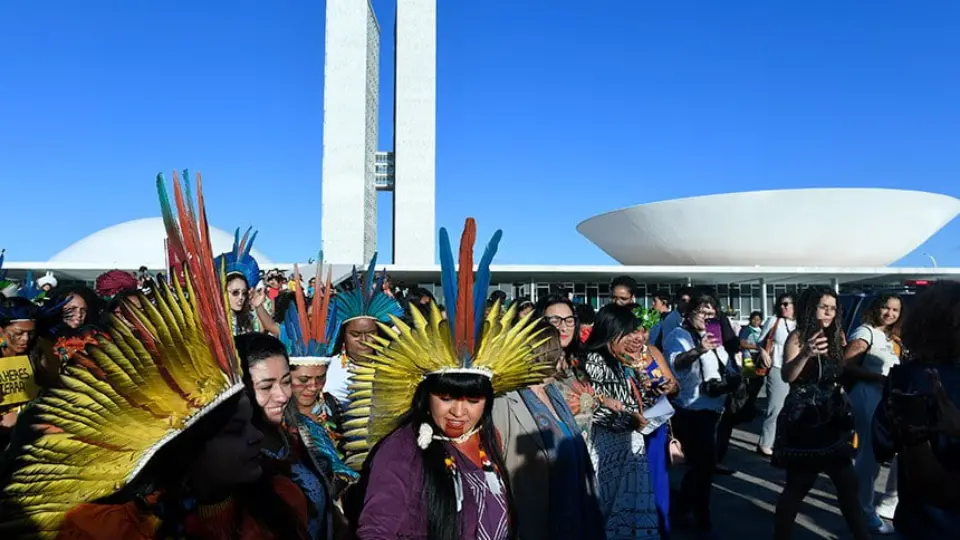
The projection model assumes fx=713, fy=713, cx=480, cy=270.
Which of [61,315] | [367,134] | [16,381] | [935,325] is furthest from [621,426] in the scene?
[367,134]

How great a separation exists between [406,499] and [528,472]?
1.08 meters

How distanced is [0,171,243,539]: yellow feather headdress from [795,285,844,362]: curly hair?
4.04 metres

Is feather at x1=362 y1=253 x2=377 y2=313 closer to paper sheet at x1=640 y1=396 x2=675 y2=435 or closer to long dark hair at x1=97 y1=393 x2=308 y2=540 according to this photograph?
paper sheet at x1=640 y1=396 x2=675 y2=435

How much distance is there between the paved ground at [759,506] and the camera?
17.6ft

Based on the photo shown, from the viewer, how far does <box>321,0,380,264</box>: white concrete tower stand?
34938mm

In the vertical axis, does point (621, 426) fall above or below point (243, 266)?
below

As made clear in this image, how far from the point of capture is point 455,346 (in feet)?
7.96

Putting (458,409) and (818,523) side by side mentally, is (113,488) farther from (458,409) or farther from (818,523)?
(818,523)

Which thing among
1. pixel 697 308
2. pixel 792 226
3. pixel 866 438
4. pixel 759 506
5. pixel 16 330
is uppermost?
pixel 792 226

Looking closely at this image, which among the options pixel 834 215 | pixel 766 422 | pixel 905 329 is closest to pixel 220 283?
pixel 905 329

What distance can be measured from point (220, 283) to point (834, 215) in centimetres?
3376

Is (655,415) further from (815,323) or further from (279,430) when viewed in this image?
(279,430)

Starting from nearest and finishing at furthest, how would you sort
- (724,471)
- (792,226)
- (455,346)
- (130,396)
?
(130,396) → (455,346) → (724,471) → (792,226)

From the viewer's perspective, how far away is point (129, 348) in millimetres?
1610
